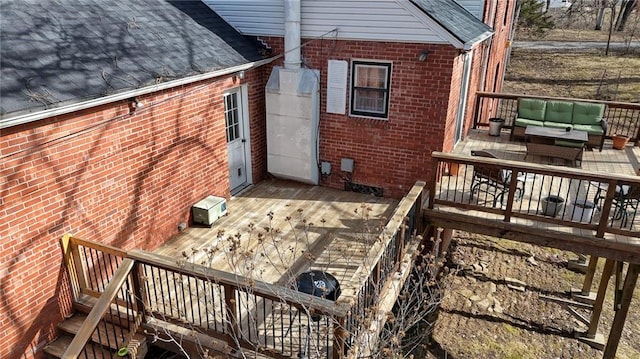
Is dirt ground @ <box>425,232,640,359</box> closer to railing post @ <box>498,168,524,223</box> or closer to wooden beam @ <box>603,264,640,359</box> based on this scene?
wooden beam @ <box>603,264,640,359</box>

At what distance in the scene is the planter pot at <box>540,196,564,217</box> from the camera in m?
7.37

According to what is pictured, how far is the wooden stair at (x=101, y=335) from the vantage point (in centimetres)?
573

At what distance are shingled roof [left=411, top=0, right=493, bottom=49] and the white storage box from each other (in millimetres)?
4942

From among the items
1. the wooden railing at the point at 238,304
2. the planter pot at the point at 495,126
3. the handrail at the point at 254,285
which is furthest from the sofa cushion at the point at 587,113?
the handrail at the point at 254,285

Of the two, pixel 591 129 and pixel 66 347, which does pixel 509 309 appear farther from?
pixel 66 347

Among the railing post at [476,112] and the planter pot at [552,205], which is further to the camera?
the railing post at [476,112]

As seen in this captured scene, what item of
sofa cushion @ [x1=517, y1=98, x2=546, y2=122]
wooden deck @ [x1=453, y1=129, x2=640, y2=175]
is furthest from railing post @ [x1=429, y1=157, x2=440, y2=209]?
sofa cushion @ [x1=517, y1=98, x2=546, y2=122]

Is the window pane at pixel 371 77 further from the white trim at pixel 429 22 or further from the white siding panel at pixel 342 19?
the white trim at pixel 429 22

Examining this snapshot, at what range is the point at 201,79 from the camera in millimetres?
7664

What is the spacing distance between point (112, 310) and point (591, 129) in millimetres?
10567

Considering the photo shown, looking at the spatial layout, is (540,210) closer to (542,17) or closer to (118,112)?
(118,112)

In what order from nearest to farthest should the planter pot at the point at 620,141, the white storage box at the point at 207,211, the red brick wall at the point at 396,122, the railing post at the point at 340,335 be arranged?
the railing post at the point at 340,335 < the white storage box at the point at 207,211 < the red brick wall at the point at 396,122 < the planter pot at the point at 620,141

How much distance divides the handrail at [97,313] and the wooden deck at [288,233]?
812 mm

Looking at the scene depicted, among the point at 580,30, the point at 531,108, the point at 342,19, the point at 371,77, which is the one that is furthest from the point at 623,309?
the point at 580,30
